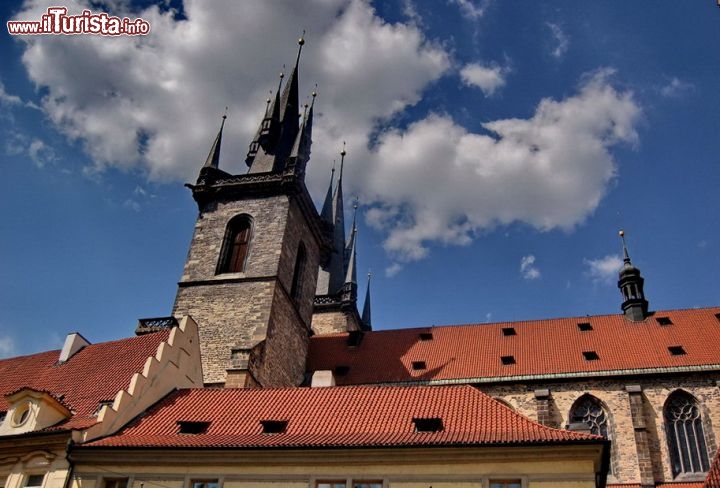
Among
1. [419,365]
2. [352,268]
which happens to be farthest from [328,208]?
[419,365]

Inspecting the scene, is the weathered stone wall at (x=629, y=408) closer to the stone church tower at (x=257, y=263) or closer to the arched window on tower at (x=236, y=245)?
the stone church tower at (x=257, y=263)

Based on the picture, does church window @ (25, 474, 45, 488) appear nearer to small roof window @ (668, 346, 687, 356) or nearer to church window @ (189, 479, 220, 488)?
church window @ (189, 479, 220, 488)

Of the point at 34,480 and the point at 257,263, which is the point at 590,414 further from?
the point at 34,480

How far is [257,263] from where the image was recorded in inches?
1039

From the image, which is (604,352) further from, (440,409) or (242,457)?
(242,457)

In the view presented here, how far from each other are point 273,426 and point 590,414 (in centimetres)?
1298

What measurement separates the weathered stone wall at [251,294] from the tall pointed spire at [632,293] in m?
13.7

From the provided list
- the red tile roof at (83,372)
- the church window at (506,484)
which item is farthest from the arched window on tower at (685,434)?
the red tile roof at (83,372)

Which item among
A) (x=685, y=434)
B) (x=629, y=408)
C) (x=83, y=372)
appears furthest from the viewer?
(x=629, y=408)

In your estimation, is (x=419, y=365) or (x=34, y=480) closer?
(x=34, y=480)

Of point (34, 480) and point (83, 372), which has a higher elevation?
point (83, 372)

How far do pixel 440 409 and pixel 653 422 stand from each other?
10917 mm

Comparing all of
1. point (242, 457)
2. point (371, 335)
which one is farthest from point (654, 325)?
point (242, 457)

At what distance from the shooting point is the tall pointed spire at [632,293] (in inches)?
1061
